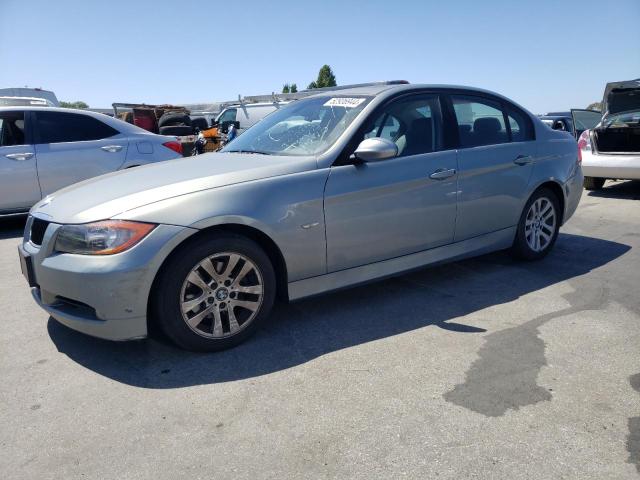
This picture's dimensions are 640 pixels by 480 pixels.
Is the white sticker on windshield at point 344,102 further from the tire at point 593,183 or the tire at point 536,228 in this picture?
the tire at point 593,183

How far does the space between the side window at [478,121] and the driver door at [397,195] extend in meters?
0.23

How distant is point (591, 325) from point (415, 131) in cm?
183

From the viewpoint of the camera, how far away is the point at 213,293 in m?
3.10

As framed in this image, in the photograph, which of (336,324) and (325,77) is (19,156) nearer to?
(336,324)

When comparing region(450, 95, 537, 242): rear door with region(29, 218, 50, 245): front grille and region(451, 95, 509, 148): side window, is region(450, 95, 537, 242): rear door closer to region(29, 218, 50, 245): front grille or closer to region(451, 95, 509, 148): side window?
region(451, 95, 509, 148): side window

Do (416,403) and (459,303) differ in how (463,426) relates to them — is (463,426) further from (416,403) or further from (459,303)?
(459,303)

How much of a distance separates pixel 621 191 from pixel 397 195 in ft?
23.2

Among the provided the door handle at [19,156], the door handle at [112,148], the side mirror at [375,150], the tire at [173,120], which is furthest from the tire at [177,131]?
the side mirror at [375,150]

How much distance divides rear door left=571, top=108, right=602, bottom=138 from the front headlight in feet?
32.0

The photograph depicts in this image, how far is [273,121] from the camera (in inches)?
173

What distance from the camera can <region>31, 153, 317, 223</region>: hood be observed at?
9.91 feet

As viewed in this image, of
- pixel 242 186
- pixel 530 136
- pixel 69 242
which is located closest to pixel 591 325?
pixel 530 136

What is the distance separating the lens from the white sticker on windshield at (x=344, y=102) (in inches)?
152

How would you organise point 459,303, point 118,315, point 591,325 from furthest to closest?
1. point 459,303
2. point 591,325
3. point 118,315
